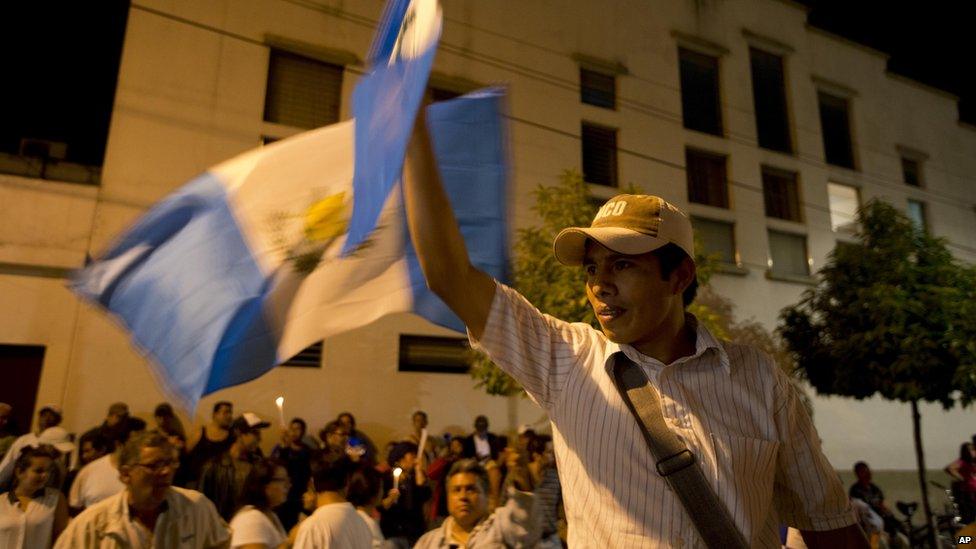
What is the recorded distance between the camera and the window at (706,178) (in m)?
16.3

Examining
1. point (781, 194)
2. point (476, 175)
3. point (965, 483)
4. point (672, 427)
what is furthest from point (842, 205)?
point (672, 427)

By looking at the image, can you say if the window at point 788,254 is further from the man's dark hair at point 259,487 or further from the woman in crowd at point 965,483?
the man's dark hair at point 259,487

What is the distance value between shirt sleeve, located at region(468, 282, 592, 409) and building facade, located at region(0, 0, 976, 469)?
361 cm

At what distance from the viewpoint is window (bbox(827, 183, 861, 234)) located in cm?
1806

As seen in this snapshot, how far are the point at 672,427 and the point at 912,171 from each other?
2246 cm

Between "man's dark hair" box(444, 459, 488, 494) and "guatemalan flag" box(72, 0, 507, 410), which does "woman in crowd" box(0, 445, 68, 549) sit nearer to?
"guatemalan flag" box(72, 0, 507, 410)

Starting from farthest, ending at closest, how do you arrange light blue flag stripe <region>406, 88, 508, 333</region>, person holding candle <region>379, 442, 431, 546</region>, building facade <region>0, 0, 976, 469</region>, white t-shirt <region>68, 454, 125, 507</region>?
building facade <region>0, 0, 976, 469</region>
person holding candle <region>379, 442, 431, 546</region>
white t-shirt <region>68, 454, 125, 507</region>
light blue flag stripe <region>406, 88, 508, 333</region>

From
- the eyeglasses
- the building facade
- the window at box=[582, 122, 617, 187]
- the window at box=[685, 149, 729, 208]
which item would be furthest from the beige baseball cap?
the window at box=[685, 149, 729, 208]

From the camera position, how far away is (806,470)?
183cm

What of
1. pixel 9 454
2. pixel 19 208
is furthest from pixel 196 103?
pixel 9 454

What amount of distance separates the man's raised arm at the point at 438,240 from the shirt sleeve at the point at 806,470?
34.5 inches

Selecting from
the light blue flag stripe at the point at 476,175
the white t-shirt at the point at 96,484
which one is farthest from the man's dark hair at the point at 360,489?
the white t-shirt at the point at 96,484

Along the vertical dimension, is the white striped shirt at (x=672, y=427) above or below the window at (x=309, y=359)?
below

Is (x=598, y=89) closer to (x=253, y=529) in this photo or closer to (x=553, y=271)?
(x=553, y=271)
